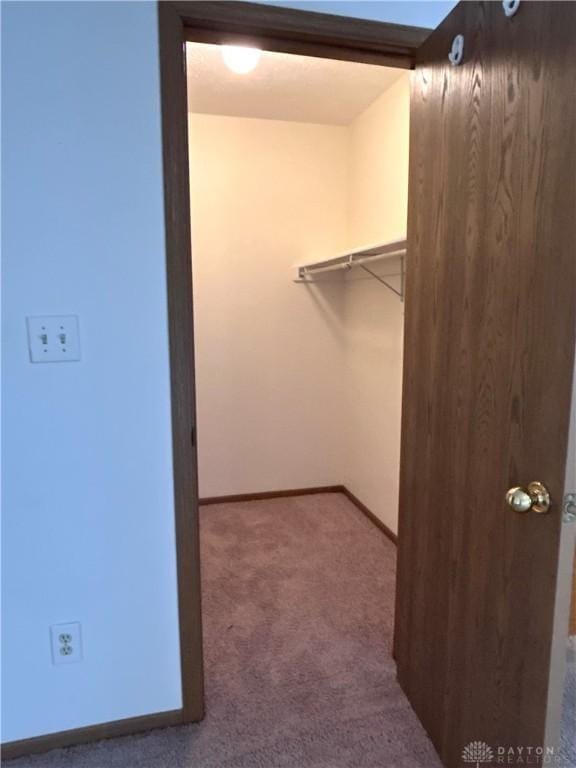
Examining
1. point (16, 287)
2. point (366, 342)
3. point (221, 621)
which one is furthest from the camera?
point (366, 342)

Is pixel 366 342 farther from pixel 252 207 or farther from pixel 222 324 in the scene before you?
pixel 252 207

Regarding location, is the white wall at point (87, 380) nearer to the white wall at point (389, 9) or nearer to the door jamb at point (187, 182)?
the door jamb at point (187, 182)

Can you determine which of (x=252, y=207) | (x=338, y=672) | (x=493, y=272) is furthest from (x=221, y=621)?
(x=252, y=207)

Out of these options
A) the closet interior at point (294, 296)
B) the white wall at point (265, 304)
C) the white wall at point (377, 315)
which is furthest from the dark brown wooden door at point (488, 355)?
the white wall at point (265, 304)

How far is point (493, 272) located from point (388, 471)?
1.86 meters

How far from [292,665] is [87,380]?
1263mm

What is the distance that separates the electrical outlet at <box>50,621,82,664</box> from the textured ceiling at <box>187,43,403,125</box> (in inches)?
88.0

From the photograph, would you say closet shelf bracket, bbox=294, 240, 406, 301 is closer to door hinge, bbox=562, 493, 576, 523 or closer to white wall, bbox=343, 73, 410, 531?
white wall, bbox=343, 73, 410, 531

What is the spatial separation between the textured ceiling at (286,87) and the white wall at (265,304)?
0.17 meters

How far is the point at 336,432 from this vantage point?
345 cm

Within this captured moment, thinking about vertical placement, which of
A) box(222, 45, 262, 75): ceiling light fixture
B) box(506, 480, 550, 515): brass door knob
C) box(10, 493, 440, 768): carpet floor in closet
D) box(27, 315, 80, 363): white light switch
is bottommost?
box(10, 493, 440, 768): carpet floor in closet

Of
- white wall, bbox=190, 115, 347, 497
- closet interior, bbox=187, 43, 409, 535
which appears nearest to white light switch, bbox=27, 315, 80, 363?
closet interior, bbox=187, 43, 409, 535

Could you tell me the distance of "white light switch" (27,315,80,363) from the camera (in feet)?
4.25

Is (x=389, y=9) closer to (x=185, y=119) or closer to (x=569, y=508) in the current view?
(x=185, y=119)
